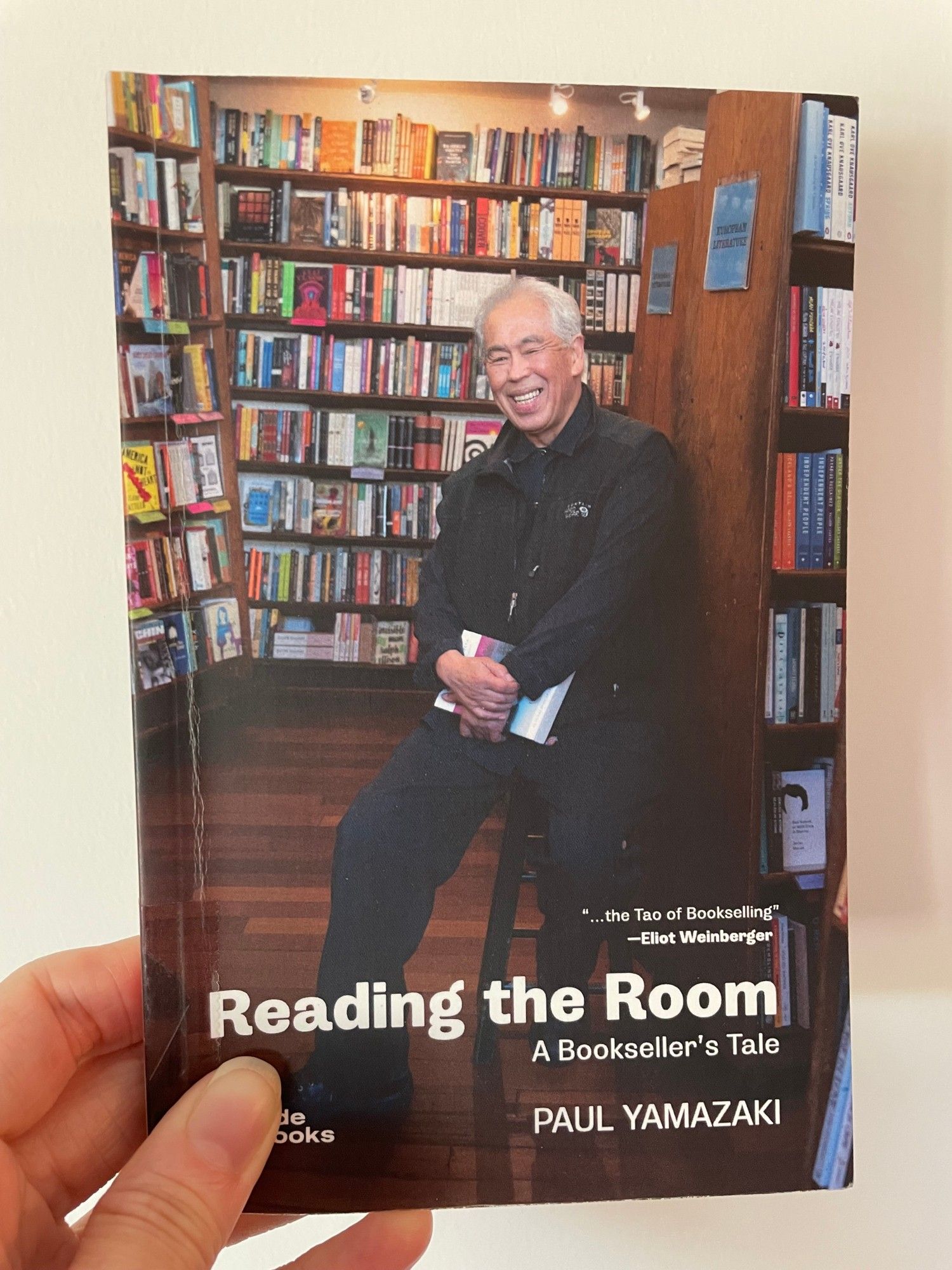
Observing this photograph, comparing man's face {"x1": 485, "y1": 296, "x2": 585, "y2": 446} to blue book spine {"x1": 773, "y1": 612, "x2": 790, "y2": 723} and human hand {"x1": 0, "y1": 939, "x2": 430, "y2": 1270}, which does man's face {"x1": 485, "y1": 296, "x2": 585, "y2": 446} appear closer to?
blue book spine {"x1": 773, "y1": 612, "x2": 790, "y2": 723}

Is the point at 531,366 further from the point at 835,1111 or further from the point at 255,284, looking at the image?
the point at 835,1111

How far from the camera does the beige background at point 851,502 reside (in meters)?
0.78

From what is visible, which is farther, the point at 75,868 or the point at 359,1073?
the point at 75,868

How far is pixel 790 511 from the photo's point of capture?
2.49ft

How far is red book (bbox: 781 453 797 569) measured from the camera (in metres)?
0.76

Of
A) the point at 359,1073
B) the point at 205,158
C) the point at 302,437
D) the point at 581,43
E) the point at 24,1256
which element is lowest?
the point at 24,1256

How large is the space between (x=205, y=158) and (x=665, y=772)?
0.58m

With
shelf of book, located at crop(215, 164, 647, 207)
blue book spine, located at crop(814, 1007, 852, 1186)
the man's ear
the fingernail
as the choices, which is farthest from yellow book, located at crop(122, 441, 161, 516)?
blue book spine, located at crop(814, 1007, 852, 1186)

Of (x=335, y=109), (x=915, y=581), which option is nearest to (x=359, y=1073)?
(x=915, y=581)

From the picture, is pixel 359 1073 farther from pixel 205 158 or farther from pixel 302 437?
pixel 205 158

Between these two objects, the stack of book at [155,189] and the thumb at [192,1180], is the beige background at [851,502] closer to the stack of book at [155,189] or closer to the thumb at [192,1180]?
the stack of book at [155,189]

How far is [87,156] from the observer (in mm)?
791

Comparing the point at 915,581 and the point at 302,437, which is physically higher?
the point at 302,437

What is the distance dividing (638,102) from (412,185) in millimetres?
186
